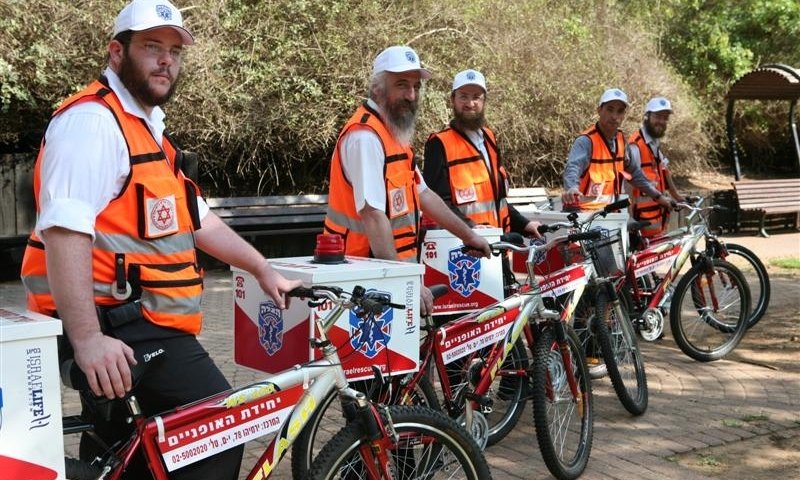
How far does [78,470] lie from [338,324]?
1276 mm

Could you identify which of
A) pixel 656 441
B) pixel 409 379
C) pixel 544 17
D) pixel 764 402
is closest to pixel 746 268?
pixel 764 402

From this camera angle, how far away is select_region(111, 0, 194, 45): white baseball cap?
2.89m

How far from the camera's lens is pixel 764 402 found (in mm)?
6246

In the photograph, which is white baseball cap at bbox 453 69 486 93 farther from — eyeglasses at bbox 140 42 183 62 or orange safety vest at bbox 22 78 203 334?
orange safety vest at bbox 22 78 203 334

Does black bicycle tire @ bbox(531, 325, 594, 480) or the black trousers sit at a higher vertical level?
the black trousers

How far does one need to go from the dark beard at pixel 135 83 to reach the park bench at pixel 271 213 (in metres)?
8.51

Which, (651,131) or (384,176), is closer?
(384,176)

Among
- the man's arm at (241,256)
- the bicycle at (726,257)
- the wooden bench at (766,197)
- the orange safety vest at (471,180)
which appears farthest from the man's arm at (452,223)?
→ the wooden bench at (766,197)

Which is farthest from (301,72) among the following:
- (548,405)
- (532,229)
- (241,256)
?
(241,256)

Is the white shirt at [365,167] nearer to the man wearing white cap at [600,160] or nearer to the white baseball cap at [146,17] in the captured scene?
the white baseball cap at [146,17]

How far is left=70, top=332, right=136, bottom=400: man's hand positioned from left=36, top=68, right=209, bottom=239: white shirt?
307mm

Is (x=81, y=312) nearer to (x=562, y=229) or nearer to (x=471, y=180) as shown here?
(x=471, y=180)

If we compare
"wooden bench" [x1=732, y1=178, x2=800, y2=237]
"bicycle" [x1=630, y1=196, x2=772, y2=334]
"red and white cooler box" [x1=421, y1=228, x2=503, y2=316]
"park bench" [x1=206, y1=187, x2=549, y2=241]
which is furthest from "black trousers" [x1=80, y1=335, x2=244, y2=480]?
"wooden bench" [x1=732, y1=178, x2=800, y2=237]

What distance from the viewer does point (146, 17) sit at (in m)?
2.89
